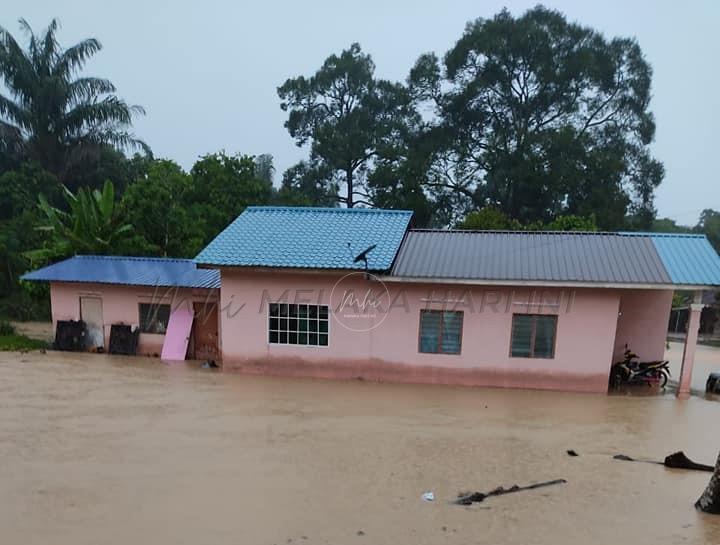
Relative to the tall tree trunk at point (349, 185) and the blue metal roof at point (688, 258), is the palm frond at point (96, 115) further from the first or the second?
the blue metal roof at point (688, 258)

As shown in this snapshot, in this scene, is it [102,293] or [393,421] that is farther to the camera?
[102,293]

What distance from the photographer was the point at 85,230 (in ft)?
57.3

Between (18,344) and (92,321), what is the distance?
256 cm

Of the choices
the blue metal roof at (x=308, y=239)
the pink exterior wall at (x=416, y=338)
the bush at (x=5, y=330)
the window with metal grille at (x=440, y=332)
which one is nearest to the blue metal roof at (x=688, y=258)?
the pink exterior wall at (x=416, y=338)

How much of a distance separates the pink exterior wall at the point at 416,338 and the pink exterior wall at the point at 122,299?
248cm

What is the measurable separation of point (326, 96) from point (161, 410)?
109 feet

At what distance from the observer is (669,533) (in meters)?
5.14

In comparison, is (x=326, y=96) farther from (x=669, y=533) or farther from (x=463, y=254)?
(x=669, y=533)

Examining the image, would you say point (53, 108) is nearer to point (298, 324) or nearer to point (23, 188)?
point (23, 188)

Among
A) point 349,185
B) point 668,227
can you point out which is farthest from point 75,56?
point 668,227

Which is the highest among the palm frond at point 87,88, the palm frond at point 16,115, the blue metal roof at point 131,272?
the palm frond at point 87,88

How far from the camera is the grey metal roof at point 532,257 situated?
11.5m

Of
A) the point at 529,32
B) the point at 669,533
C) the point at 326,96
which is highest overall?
the point at 529,32

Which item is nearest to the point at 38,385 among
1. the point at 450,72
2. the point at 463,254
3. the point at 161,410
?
the point at 161,410
